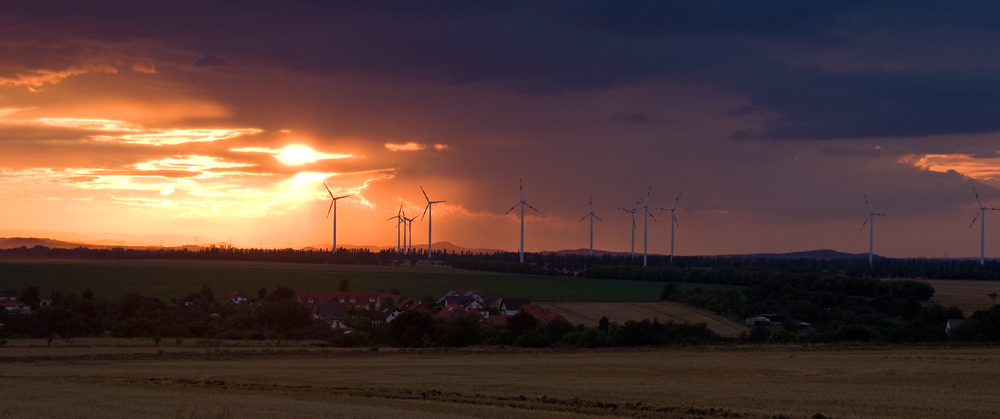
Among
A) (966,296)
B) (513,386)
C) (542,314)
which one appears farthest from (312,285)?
(513,386)

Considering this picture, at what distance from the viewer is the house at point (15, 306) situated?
96363 mm

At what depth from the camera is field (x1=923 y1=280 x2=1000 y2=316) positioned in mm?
109188

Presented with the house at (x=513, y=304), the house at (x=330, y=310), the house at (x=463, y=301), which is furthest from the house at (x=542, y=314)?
the house at (x=330, y=310)

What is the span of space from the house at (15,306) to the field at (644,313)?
66.4m

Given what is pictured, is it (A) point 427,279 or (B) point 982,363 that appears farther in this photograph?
(A) point 427,279

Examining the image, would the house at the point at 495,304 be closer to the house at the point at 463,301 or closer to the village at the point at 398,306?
the village at the point at 398,306

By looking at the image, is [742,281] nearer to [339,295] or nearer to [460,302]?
[460,302]

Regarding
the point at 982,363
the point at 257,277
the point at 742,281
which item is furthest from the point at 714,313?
the point at 257,277

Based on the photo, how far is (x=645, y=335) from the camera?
67.3 metres

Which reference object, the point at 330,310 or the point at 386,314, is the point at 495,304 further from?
the point at 330,310

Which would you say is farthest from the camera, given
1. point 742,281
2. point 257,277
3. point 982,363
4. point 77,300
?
point 257,277

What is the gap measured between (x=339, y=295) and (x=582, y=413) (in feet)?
352

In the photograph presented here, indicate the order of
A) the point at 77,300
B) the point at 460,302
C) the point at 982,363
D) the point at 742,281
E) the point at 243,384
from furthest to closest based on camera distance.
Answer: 1. the point at 742,281
2. the point at 460,302
3. the point at 77,300
4. the point at 982,363
5. the point at 243,384

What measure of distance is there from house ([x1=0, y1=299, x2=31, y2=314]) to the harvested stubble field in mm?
54278
